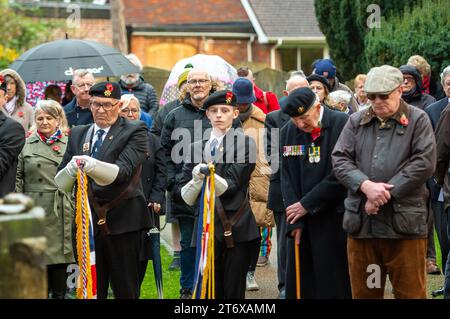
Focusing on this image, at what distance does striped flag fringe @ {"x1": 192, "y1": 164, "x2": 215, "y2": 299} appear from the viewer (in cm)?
772

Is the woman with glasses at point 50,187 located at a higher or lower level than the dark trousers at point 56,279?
higher

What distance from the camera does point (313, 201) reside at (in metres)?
7.90

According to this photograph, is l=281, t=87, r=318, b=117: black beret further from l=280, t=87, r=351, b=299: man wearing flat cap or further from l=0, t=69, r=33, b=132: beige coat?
l=0, t=69, r=33, b=132: beige coat

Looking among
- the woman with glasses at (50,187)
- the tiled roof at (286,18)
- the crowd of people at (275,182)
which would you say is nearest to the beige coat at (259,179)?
the crowd of people at (275,182)

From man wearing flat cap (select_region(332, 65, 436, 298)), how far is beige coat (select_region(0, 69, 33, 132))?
4319 mm

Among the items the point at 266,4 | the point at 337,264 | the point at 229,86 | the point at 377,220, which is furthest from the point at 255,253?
the point at 266,4

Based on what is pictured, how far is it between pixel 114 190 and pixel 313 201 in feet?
5.32

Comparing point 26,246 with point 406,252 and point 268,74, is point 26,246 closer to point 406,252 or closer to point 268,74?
point 406,252

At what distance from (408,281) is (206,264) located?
156cm

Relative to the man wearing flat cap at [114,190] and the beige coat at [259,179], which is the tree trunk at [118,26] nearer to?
the beige coat at [259,179]

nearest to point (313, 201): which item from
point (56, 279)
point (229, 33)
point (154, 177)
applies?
point (154, 177)

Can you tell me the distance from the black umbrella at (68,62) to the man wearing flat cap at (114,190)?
3719 mm

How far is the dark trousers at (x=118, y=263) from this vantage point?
8117 millimetres

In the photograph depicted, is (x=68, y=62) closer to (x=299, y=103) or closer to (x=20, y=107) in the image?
(x=20, y=107)
